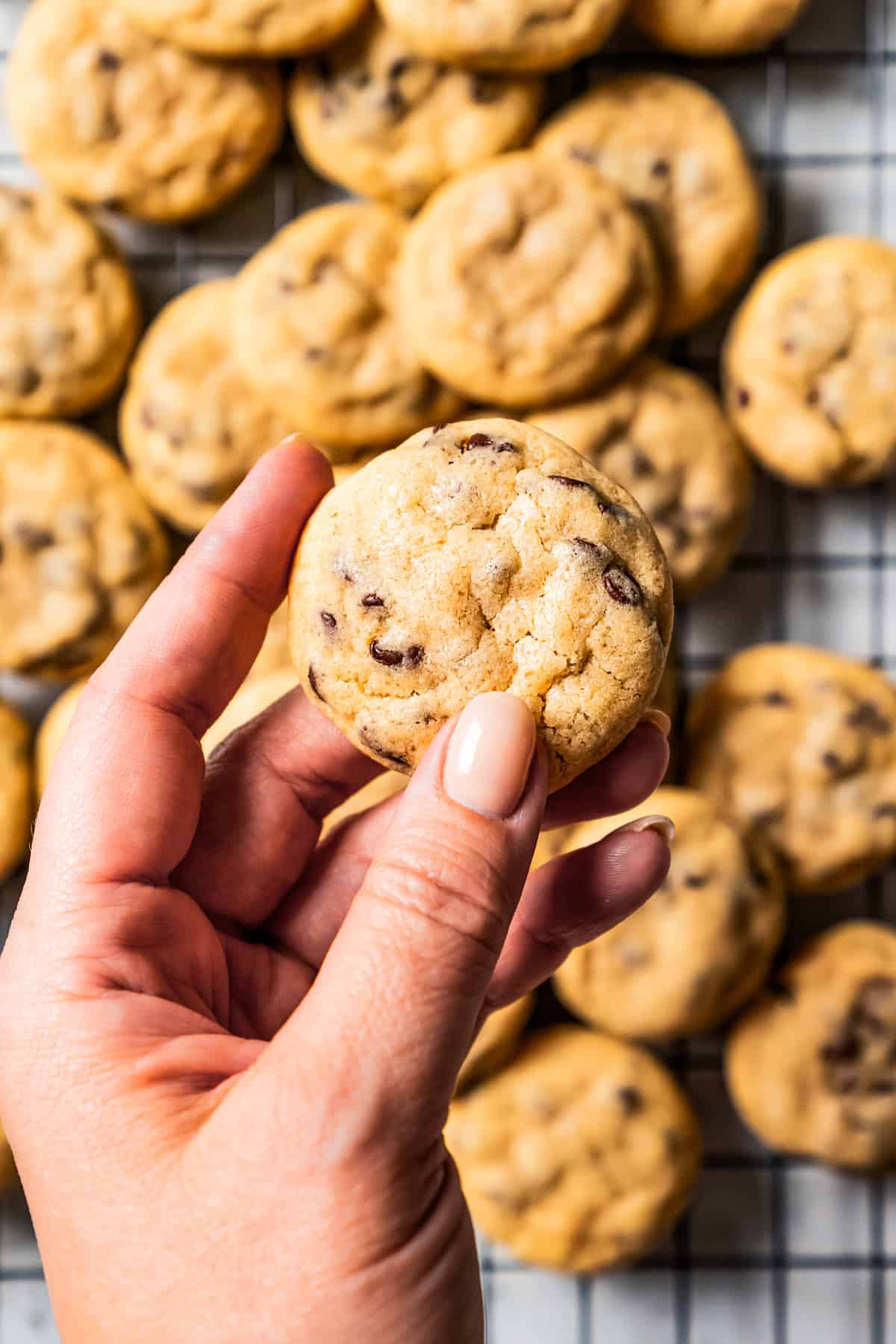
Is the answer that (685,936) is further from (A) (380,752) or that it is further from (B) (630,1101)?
(A) (380,752)

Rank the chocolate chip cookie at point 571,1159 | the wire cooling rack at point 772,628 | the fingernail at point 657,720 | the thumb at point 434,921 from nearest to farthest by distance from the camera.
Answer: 1. the thumb at point 434,921
2. the fingernail at point 657,720
3. the chocolate chip cookie at point 571,1159
4. the wire cooling rack at point 772,628

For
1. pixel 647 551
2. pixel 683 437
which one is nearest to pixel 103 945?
pixel 647 551

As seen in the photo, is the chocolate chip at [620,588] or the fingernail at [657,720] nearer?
the chocolate chip at [620,588]

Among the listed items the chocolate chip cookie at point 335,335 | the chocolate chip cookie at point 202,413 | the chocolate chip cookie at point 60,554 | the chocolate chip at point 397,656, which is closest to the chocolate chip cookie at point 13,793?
the chocolate chip cookie at point 60,554

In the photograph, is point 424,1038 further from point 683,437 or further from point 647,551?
point 683,437

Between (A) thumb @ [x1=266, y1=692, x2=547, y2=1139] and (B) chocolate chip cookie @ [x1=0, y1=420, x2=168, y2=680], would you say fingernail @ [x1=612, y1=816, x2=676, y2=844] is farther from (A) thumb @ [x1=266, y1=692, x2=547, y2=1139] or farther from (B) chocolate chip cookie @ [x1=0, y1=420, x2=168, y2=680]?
(B) chocolate chip cookie @ [x1=0, y1=420, x2=168, y2=680]

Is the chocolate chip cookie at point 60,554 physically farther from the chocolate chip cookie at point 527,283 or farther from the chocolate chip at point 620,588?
the chocolate chip at point 620,588

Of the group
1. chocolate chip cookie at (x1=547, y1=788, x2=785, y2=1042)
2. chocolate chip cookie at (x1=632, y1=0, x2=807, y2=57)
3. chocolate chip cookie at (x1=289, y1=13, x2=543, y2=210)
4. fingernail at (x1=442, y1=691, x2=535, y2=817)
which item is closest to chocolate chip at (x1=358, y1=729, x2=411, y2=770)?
fingernail at (x1=442, y1=691, x2=535, y2=817)
